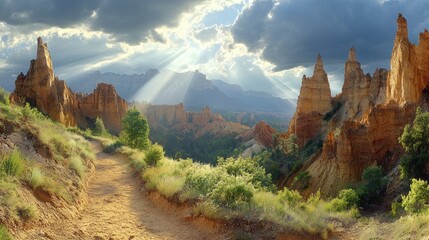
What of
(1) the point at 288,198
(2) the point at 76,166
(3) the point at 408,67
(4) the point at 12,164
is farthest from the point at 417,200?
(3) the point at 408,67

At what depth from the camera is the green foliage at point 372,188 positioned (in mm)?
24297

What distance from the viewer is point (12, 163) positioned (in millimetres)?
9266

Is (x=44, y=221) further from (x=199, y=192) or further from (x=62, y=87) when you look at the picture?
(x=62, y=87)

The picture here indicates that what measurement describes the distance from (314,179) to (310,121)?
28.5 metres

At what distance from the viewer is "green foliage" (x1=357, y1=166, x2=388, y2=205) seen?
2430cm

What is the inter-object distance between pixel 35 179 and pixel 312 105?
63.9 m

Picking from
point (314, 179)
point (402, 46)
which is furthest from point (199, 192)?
point (402, 46)

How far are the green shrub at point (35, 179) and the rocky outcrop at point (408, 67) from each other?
33580 mm

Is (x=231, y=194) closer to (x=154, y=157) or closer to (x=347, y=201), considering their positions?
(x=154, y=157)

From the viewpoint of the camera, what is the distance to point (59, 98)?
2852 inches

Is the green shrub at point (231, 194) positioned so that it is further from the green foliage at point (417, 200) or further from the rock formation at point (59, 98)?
the rock formation at point (59, 98)

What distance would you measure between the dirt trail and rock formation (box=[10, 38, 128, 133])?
3561 cm

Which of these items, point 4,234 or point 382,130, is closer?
point 4,234

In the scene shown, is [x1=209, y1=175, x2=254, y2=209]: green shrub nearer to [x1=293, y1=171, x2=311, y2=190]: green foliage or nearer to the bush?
the bush
